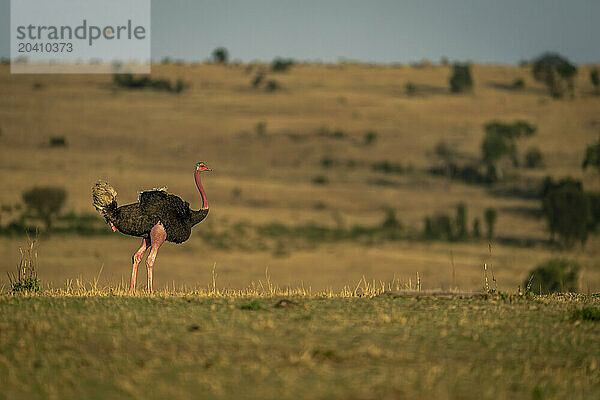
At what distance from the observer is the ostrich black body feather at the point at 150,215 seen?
14578 mm

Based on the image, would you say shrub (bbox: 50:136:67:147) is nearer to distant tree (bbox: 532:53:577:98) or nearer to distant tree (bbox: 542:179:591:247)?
distant tree (bbox: 542:179:591:247)

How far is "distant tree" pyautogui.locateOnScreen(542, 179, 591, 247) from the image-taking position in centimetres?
4112

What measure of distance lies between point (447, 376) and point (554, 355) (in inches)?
72.8

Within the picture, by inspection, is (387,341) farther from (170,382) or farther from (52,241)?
(52,241)

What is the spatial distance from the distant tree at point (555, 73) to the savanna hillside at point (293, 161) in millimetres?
1426

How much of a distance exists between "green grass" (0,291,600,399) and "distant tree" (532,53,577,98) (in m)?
76.1

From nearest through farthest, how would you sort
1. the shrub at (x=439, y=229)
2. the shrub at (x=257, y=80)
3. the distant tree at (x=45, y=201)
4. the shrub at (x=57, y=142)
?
the distant tree at (x=45, y=201), the shrub at (x=439, y=229), the shrub at (x=57, y=142), the shrub at (x=257, y=80)

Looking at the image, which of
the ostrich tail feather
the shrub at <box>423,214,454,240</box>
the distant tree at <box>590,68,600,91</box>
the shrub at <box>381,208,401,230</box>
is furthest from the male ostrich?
the distant tree at <box>590,68,600,91</box>

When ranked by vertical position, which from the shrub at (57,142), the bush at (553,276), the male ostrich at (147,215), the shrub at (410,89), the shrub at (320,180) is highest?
the shrub at (410,89)

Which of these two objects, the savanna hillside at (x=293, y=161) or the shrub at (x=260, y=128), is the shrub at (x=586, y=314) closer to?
the savanna hillside at (x=293, y=161)

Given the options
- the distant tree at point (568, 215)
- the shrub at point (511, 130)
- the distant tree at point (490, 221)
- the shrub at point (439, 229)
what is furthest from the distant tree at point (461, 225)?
the shrub at point (511, 130)

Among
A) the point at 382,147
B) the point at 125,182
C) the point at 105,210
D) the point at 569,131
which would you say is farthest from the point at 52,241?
the point at 569,131

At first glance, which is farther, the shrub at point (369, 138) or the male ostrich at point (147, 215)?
the shrub at point (369, 138)

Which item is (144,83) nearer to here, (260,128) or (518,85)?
→ (260,128)
